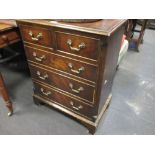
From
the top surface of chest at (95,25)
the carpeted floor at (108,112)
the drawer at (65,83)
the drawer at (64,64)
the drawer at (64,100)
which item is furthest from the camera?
the carpeted floor at (108,112)

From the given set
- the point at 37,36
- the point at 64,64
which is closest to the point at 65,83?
the point at 64,64

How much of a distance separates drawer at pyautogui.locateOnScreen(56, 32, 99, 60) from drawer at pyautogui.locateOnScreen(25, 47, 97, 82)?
0.07m

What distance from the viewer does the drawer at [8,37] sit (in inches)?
47.1

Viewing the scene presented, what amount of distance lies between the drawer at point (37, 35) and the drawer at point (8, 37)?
192 millimetres

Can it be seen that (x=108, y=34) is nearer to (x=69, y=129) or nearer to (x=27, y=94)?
(x=69, y=129)

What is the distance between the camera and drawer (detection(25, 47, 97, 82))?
979mm

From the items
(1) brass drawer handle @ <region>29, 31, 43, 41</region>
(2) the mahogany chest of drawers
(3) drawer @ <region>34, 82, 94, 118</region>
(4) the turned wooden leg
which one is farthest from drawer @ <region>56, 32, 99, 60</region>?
(4) the turned wooden leg

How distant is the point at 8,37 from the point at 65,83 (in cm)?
63

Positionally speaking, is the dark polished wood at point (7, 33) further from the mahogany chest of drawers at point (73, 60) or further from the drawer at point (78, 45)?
the drawer at point (78, 45)

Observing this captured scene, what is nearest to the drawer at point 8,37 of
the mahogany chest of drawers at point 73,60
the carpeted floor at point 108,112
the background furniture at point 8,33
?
the background furniture at point 8,33

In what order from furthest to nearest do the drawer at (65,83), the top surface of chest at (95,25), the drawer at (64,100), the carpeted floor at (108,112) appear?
the carpeted floor at (108,112), the drawer at (64,100), the drawer at (65,83), the top surface of chest at (95,25)

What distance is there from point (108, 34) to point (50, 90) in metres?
0.80

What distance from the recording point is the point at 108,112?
154cm
